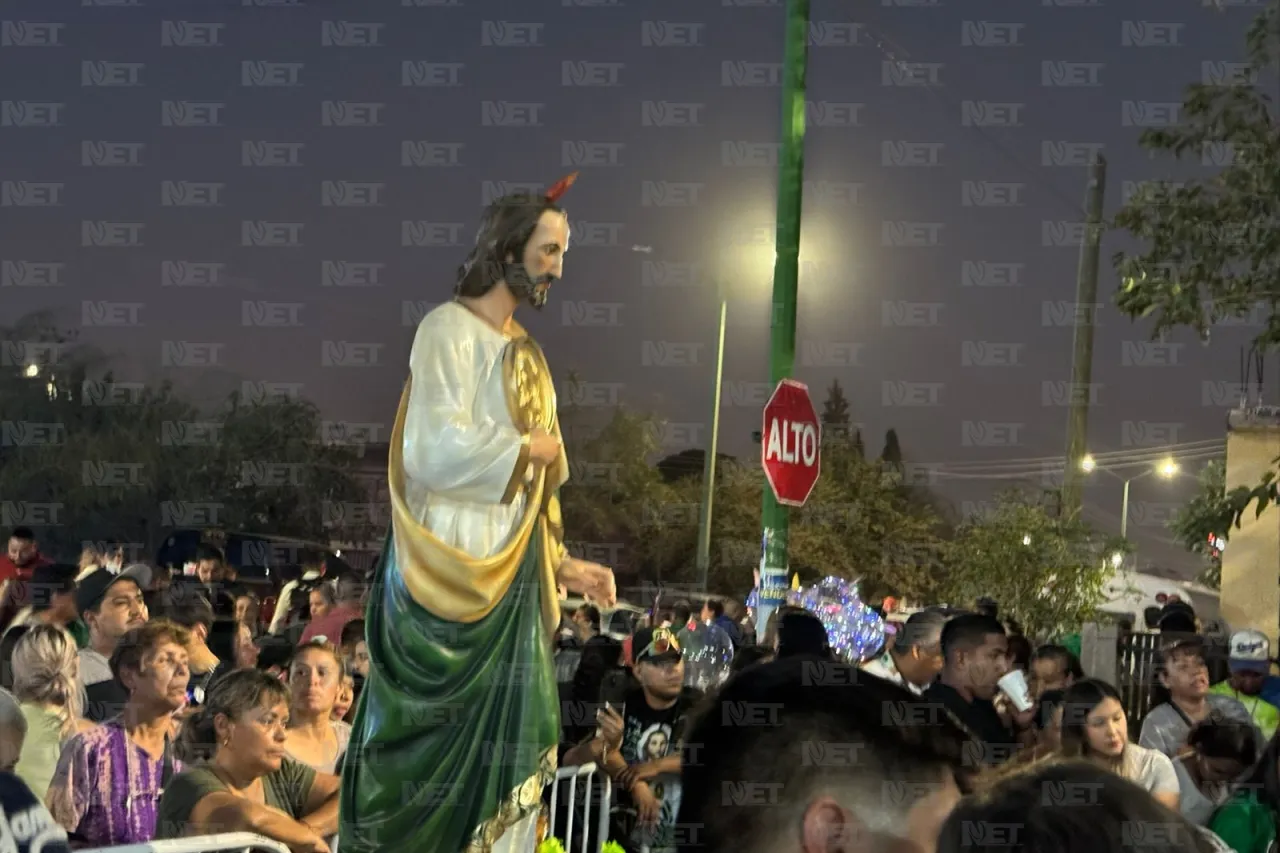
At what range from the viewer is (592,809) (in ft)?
24.3

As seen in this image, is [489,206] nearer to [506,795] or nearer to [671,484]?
[506,795]

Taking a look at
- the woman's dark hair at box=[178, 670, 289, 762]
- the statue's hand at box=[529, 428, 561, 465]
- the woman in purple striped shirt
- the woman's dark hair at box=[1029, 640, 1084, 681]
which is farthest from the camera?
the woman's dark hair at box=[1029, 640, 1084, 681]

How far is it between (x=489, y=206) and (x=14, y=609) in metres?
6.98

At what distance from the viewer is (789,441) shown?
29.7 ft

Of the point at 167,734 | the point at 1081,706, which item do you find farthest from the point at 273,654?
the point at 1081,706

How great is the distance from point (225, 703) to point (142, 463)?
125 feet

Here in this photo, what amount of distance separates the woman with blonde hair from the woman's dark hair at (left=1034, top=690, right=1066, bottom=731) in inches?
150

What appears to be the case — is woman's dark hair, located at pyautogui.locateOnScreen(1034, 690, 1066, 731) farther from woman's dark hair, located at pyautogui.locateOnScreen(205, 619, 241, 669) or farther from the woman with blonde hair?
woman's dark hair, located at pyautogui.locateOnScreen(205, 619, 241, 669)

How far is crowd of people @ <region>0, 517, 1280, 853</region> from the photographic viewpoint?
1.72 meters

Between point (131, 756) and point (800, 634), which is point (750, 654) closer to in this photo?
point (800, 634)

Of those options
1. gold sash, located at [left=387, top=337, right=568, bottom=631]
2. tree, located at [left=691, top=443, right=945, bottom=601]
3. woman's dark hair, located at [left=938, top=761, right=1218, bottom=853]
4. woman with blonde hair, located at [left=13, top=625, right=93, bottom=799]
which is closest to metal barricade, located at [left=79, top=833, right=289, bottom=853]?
gold sash, located at [left=387, top=337, right=568, bottom=631]

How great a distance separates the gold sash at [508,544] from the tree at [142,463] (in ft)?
114

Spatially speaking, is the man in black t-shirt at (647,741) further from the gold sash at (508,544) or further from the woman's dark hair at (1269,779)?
the woman's dark hair at (1269,779)

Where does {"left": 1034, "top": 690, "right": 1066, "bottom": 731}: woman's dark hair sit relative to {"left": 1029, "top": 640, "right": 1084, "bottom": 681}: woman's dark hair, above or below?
above
